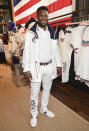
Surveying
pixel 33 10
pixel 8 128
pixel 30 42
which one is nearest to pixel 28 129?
pixel 8 128

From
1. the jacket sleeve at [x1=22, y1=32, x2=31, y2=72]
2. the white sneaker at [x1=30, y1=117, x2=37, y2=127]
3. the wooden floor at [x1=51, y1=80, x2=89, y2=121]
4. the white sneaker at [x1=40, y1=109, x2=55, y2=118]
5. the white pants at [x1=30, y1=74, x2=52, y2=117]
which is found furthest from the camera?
the wooden floor at [x1=51, y1=80, x2=89, y2=121]

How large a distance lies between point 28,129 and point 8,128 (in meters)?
0.27

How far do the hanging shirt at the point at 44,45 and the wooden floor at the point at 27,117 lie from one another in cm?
89

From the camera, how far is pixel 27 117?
76.3 inches

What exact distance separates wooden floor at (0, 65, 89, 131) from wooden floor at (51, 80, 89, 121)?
11cm

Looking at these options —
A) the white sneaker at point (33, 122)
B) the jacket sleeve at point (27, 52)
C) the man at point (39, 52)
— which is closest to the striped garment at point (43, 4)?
the man at point (39, 52)

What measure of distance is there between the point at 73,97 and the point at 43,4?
2.31m

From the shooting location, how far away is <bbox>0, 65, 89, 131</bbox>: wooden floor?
1719 mm

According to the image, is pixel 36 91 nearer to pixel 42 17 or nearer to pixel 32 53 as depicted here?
pixel 32 53

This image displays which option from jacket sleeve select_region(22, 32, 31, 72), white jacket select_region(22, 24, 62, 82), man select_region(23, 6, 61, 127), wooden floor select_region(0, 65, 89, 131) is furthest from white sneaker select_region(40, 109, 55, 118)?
jacket sleeve select_region(22, 32, 31, 72)

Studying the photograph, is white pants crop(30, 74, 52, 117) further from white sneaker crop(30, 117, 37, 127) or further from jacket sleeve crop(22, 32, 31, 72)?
jacket sleeve crop(22, 32, 31, 72)

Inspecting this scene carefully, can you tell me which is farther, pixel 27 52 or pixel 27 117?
pixel 27 117

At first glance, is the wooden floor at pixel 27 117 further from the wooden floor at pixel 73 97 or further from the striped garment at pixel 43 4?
the striped garment at pixel 43 4

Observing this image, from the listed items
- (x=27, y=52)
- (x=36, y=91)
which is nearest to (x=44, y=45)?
(x=27, y=52)
